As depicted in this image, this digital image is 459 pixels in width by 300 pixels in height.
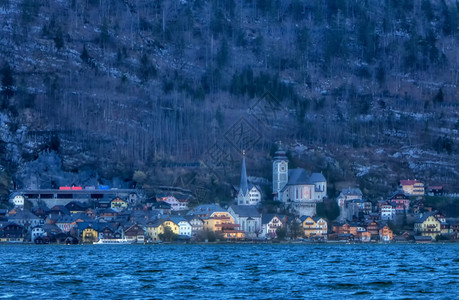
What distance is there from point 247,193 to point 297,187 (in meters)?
8.66

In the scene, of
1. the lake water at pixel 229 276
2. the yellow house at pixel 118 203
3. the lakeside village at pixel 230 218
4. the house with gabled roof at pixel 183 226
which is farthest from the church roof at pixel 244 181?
the lake water at pixel 229 276

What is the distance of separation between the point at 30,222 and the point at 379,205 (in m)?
56.3

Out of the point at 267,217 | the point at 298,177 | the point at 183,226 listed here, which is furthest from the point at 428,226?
the point at 183,226

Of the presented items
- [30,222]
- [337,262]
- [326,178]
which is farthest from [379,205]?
[337,262]

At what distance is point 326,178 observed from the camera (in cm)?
18800

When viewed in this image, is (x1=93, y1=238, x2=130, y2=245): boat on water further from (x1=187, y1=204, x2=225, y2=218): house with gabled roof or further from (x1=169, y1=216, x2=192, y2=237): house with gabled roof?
(x1=187, y1=204, x2=225, y2=218): house with gabled roof

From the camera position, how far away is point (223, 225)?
158 m

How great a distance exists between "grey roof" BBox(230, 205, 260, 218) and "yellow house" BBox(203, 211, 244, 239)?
2.06 metres

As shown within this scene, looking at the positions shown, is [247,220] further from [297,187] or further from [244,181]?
[244,181]

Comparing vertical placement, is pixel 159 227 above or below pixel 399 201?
below

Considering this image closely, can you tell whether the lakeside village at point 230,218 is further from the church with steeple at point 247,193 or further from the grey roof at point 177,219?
the church with steeple at point 247,193

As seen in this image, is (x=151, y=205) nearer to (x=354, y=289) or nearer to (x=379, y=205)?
(x=379, y=205)

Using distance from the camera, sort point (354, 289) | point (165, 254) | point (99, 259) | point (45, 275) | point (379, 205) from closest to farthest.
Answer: point (354, 289) → point (45, 275) → point (99, 259) → point (165, 254) → point (379, 205)

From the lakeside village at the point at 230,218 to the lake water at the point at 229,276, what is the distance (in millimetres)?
45509
